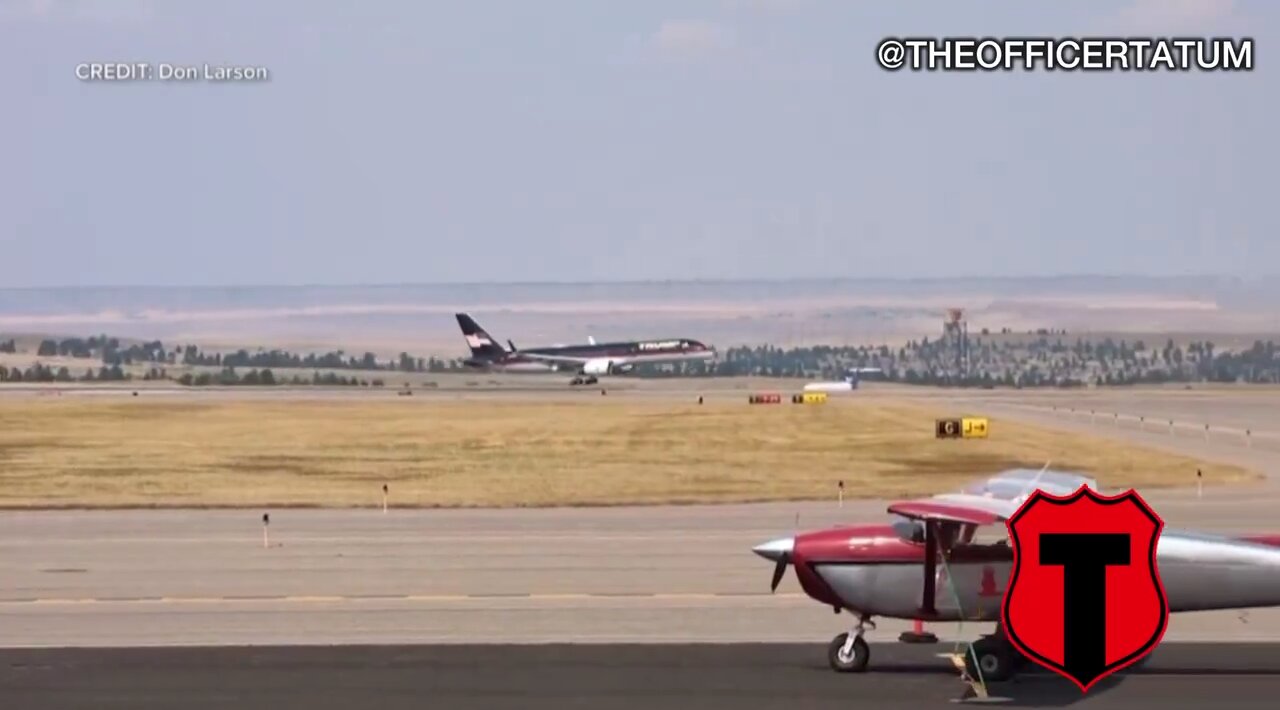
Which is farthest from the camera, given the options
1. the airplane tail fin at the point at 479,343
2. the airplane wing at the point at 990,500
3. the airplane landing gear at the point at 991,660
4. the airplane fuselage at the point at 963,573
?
the airplane tail fin at the point at 479,343

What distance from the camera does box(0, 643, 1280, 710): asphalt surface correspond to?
18719mm

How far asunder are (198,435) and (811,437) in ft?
79.5

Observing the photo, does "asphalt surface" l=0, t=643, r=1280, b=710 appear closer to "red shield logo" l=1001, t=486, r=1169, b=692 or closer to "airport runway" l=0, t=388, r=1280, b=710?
"airport runway" l=0, t=388, r=1280, b=710

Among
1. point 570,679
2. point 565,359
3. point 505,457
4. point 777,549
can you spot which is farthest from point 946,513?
point 565,359

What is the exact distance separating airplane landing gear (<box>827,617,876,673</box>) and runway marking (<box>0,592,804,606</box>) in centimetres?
616

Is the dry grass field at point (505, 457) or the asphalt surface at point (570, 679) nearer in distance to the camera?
the asphalt surface at point (570, 679)

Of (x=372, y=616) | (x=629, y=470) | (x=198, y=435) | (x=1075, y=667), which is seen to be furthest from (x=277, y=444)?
(x=1075, y=667)

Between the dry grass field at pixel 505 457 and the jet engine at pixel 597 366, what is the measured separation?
185 ft

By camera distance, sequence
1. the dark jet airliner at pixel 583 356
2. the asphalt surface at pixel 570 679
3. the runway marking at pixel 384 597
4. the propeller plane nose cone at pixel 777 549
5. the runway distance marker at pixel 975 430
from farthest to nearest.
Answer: the dark jet airliner at pixel 583 356 < the runway distance marker at pixel 975 430 < the runway marking at pixel 384 597 < the propeller plane nose cone at pixel 777 549 < the asphalt surface at pixel 570 679

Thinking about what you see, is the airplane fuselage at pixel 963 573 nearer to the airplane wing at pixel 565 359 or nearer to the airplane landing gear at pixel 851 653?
the airplane landing gear at pixel 851 653

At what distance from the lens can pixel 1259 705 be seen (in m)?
18.2

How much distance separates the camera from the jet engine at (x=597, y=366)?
Result: 145500 mm

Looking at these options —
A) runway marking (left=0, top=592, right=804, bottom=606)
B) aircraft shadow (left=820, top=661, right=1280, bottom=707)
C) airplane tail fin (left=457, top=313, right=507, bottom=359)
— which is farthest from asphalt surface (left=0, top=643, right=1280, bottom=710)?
airplane tail fin (left=457, top=313, right=507, bottom=359)

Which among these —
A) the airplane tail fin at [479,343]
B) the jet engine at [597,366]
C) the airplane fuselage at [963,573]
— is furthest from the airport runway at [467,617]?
the airplane tail fin at [479,343]
